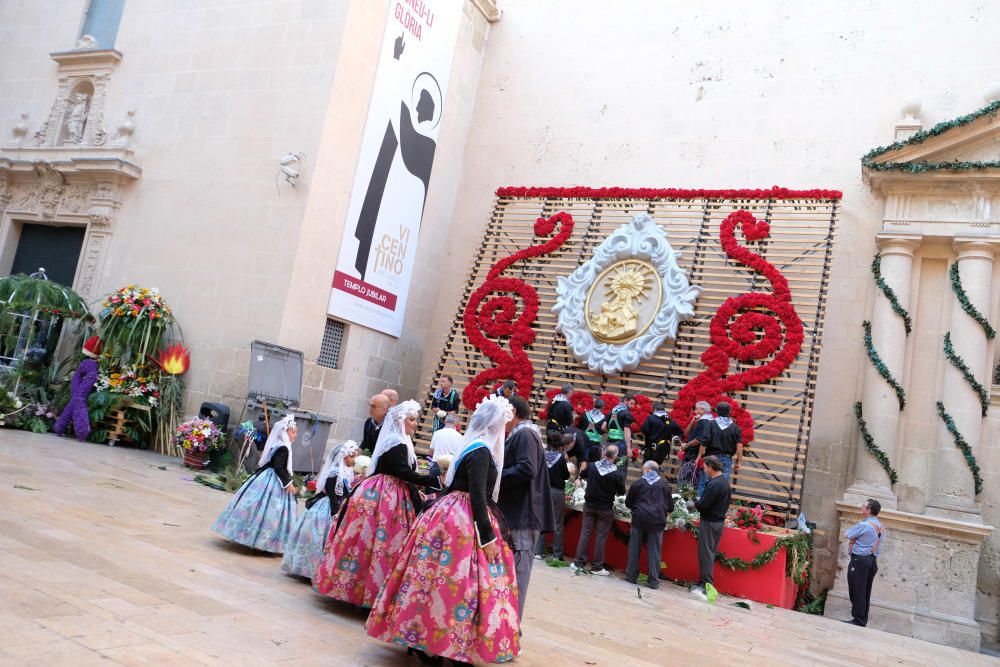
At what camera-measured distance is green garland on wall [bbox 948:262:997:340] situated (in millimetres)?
10734

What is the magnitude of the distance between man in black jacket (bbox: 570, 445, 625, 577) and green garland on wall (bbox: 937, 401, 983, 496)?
4.93 meters

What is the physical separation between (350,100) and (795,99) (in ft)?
24.6

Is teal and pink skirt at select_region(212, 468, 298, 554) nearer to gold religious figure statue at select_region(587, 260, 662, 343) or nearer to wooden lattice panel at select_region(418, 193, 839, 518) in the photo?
wooden lattice panel at select_region(418, 193, 839, 518)

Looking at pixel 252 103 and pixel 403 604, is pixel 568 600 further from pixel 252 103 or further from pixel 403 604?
pixel 252 103

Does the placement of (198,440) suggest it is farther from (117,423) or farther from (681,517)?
(681,517)

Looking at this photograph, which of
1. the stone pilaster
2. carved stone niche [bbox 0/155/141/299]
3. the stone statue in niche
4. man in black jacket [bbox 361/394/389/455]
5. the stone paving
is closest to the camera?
the stone paving

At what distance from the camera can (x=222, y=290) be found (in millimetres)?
12461

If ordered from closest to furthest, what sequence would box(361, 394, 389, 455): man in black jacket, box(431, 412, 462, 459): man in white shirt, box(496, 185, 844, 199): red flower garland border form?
box(361, 394, 389, 455): man in black jacket, box(431, 412, 462, 459): man in white shirt, box(496, 185, 844, 199): red flower garland border

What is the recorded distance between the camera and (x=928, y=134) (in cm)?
1108

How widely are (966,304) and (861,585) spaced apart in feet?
14.1

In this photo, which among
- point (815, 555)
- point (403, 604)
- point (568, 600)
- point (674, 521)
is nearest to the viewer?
point (403, 604)

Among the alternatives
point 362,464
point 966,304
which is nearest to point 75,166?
point 362,464

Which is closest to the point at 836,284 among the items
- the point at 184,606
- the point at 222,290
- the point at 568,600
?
the point at 568,600

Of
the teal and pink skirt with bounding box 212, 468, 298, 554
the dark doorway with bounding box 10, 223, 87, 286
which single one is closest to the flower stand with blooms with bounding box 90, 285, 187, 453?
the dark doorway with bounding box 10, 223, 87, 286
